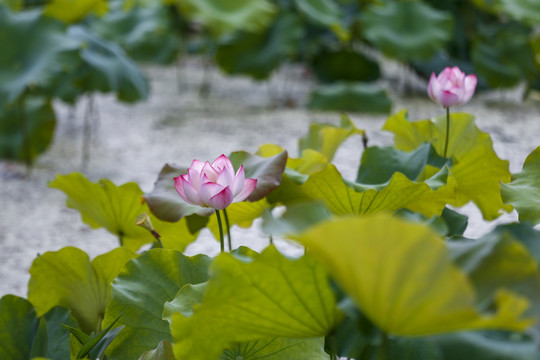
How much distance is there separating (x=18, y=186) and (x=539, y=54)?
2.75m

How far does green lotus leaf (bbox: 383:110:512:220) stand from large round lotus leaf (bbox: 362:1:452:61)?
2.35m

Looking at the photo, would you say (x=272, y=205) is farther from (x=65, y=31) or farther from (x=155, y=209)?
(x=65, y=31)

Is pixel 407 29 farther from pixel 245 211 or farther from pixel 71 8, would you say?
pixel 245 211

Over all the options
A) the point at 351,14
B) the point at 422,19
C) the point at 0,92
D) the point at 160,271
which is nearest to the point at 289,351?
the point at 160,271

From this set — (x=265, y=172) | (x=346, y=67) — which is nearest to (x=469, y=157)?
(x=265, y=172)

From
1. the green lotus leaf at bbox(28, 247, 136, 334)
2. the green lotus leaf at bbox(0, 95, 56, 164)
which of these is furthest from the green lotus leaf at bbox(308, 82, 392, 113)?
the green lotus leaf at bbox(28, 247, 136, 334)

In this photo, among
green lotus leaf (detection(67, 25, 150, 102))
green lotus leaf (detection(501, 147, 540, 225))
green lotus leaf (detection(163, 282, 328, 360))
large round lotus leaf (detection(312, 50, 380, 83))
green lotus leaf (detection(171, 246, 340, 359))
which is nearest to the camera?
green lotus leaf (detection(171, 246, 340, 359))

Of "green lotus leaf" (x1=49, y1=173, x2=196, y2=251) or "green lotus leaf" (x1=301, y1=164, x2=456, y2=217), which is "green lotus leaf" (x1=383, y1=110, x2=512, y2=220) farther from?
"green lotus leaf" (x1=49, y1=173, x2=196, y2=251)

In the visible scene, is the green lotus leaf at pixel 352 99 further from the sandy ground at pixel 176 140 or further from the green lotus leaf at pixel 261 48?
the green lotus leaf at pixel 261 48

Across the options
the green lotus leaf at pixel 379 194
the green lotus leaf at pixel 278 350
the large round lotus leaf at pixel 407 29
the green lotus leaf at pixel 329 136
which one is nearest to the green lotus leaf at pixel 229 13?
the large round lotus leaf at pixel 407 29

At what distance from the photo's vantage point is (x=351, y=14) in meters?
4.52

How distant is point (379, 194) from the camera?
857 millimetres

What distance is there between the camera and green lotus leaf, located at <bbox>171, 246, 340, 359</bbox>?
0.58 m

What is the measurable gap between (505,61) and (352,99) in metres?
0.89
